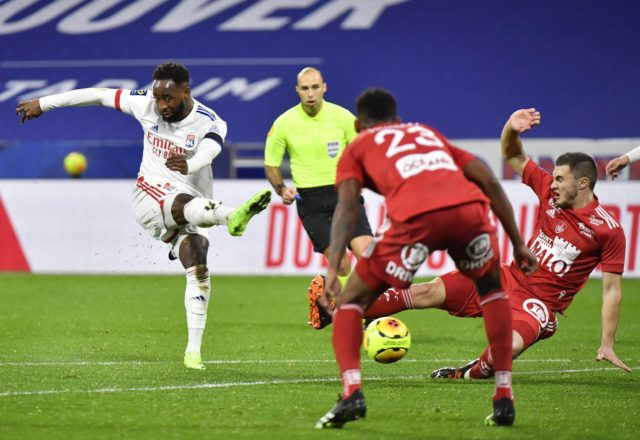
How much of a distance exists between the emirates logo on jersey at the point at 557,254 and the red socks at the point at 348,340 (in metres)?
2.60

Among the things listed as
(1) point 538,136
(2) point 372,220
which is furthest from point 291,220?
(1) point 538,136

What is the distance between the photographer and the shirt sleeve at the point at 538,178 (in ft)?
27.2

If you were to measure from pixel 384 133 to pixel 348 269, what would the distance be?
5.78 m

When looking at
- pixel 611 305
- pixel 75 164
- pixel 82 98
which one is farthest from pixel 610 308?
pixel 75 164

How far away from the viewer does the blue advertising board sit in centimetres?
2464

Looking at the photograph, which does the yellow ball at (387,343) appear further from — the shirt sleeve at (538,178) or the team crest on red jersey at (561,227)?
the shirt sleeve at (538,178)

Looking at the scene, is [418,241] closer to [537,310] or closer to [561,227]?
[537,310]

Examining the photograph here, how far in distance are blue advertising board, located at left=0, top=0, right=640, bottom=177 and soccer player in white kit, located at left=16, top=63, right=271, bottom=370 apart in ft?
50.1

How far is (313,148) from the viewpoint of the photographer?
1095 cm

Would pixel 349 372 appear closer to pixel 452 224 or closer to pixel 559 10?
pixel 452 224

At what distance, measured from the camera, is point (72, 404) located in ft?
21.8

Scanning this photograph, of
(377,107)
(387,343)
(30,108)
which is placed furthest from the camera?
(30,108)

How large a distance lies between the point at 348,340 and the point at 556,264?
2.71 m

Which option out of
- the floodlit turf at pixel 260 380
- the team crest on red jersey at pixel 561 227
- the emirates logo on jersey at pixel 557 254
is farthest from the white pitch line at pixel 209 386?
the team crest on red jersey at pixel 561 227
